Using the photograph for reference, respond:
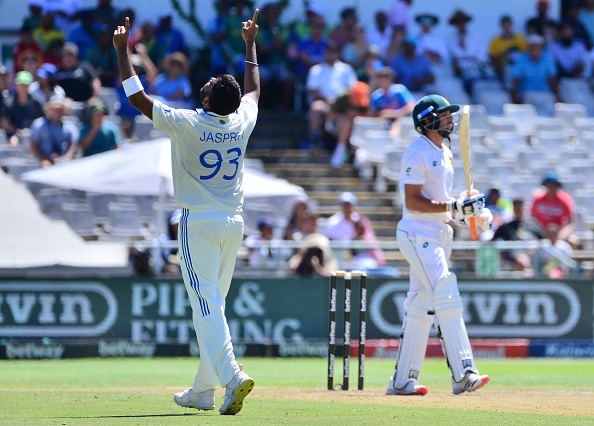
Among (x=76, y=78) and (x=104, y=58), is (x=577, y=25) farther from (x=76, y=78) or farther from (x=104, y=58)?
(x=76, y=78)

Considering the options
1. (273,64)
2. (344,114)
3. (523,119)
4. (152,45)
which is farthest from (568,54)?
(152,45)

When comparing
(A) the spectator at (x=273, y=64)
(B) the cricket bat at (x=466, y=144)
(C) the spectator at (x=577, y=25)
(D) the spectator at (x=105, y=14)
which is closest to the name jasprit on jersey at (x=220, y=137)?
(B) the cricket bat at (x=466, y=144)

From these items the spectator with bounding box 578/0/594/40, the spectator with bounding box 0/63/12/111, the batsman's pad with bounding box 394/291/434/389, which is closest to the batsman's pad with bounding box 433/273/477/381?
the batsman's pad with bounding box 394/291/434/389

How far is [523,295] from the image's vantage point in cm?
1391

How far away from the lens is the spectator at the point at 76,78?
16.0 metres

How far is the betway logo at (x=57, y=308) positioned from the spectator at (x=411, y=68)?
21.8 feet

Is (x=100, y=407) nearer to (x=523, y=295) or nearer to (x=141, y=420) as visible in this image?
(x=141, y=420)

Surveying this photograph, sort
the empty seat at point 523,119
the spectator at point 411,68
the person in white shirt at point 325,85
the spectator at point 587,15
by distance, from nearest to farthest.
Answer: the person in white shirt at point 325,85 → the spectator at point 411,68 → the empty seat at point 523,119 → the spectator at point 587,15

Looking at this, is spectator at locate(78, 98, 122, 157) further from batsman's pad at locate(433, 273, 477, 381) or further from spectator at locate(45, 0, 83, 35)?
batsman's pad at locate(433, 273, 477, 381)

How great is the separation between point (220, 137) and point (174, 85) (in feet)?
31.1

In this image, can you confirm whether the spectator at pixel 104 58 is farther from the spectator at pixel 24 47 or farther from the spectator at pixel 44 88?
the spectator at pixel 44 88

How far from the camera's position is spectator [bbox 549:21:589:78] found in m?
19.7

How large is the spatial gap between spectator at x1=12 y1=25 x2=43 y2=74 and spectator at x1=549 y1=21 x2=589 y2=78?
26.9 feet

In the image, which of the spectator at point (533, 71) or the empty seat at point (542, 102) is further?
the empty seat at point (542, 102)
